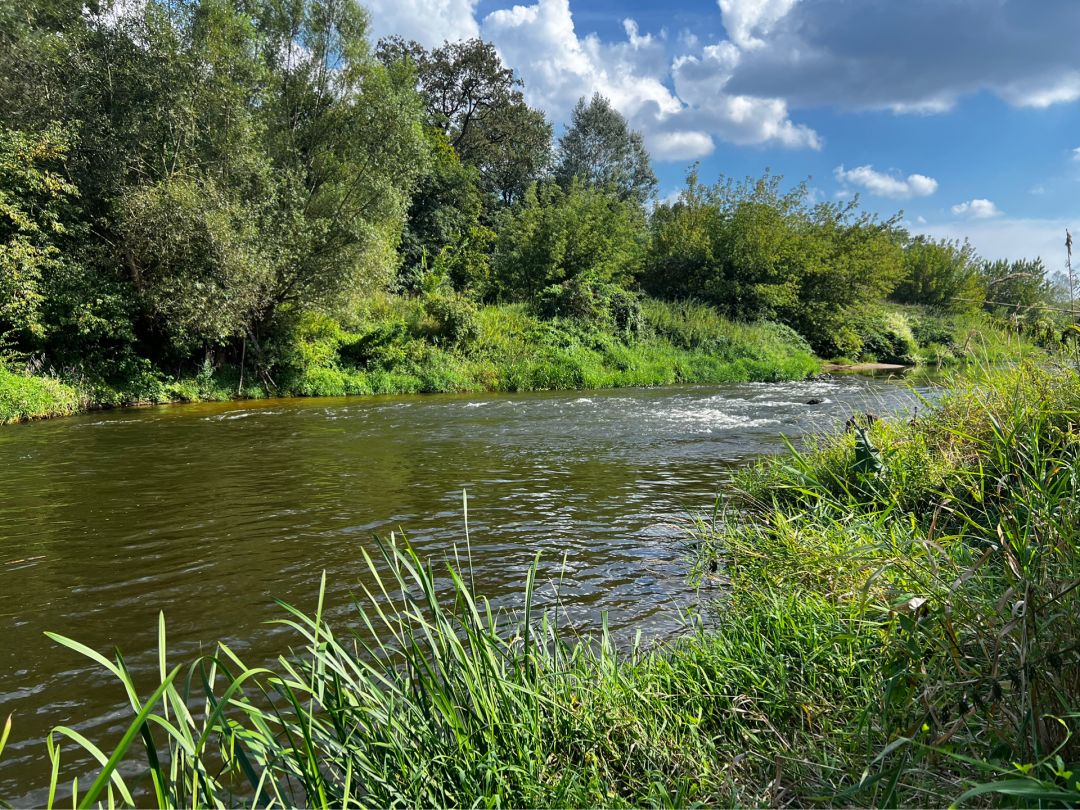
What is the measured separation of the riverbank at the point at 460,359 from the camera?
56.0 feet

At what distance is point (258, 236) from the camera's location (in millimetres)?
18484

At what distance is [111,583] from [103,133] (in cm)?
1703

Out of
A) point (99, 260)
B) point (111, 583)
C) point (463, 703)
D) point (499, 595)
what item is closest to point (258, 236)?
point (99, 260)

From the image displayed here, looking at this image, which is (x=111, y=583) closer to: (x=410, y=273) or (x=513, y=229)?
(x=513, y=229)

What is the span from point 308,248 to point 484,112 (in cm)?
2814

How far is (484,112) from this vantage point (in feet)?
142

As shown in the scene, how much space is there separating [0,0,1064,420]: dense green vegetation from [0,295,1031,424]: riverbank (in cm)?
11

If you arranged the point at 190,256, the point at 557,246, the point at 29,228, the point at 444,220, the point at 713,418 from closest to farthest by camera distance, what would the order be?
the point at 713,418 < the point at 29,228 < the point at 190,256 < the point at 557,246 < the point at 444,220

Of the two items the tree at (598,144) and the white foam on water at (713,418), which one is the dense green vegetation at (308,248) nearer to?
the white foam on water at (713,418)

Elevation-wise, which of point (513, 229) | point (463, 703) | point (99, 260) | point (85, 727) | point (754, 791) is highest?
point (513, 229)

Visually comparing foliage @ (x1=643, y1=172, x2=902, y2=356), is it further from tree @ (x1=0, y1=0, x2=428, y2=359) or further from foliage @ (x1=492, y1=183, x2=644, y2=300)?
tree @ (x1=0, y1=0, x2=428, y2=359)

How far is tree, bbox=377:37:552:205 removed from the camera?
136 ft

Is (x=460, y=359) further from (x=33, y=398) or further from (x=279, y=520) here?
(x=279, y=520)

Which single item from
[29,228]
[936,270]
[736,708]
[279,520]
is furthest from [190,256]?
[936,270]
